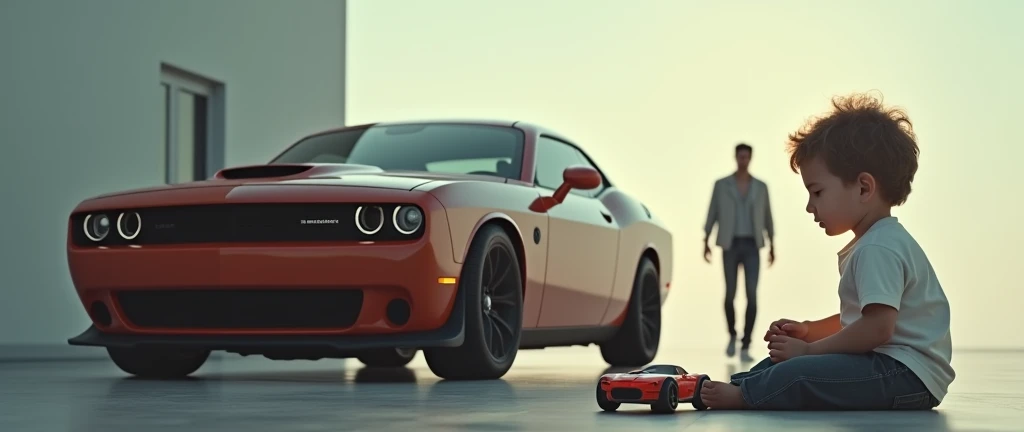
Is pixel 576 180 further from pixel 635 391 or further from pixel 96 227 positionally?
pixel 635 391

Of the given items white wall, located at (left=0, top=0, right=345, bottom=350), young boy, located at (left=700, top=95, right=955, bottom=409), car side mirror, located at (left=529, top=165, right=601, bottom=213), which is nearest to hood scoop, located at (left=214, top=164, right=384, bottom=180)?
car side mirror, located at (left=529, top=165, right=601, bottom=213)

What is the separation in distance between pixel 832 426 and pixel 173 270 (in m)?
3.35

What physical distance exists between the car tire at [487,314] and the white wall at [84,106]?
4.45m

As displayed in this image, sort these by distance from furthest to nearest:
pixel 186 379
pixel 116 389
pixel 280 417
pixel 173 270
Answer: pixel 186 379 → pixel 173 270 → pixel 116 389 → pixel 280 417

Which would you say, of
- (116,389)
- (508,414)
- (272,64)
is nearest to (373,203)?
(116,389)

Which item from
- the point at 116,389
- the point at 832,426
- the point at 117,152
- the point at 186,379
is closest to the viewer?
the point at 832,426

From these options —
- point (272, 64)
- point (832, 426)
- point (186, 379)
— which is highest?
point (272, 64)

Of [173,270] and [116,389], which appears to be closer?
[116,389]

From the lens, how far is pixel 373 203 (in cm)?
604

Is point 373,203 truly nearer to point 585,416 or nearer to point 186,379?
point 186,379

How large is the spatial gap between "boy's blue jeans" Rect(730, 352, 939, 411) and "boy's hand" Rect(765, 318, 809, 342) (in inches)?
3.6

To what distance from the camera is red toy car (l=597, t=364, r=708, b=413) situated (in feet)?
13.7

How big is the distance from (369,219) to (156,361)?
5.12ft

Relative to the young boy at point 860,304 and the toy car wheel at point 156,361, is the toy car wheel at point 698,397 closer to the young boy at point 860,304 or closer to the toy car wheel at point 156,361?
the young boy at point 860,304
